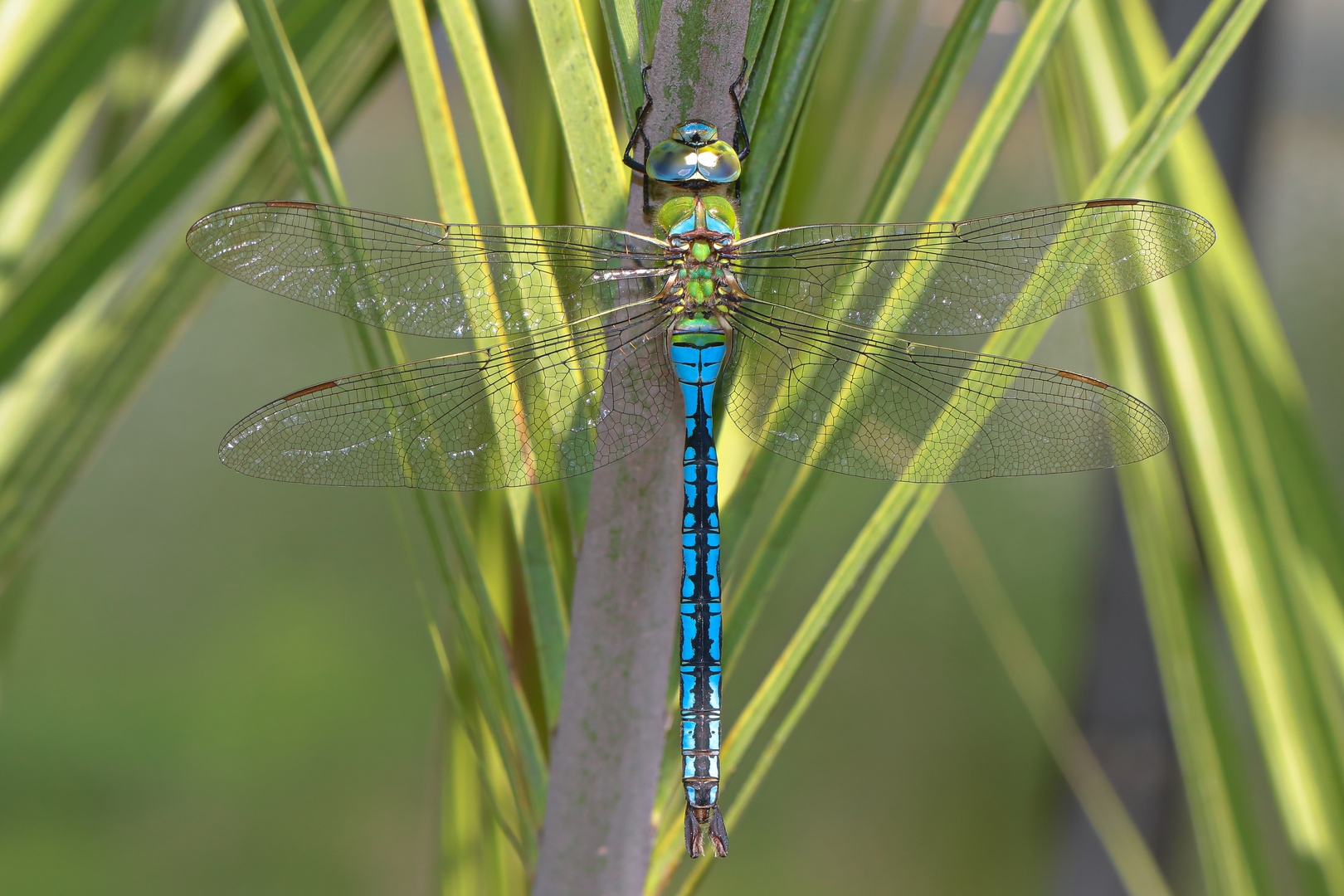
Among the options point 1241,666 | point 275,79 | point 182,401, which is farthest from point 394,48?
point 182,401

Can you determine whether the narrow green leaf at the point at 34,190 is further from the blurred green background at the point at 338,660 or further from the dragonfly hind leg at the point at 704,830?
the blurred green background at the point at 338,660

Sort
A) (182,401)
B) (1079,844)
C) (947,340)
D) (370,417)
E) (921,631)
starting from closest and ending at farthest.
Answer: (370,417), (947,340), (182,401), (1079,844), (921,631)

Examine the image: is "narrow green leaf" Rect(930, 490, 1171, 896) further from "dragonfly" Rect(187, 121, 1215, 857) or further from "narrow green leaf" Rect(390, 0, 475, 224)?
"narrow green leaf" Rect(390, 0, 475, 224)

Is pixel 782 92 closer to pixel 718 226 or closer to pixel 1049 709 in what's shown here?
pixel 718 226

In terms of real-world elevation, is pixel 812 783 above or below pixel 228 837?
above

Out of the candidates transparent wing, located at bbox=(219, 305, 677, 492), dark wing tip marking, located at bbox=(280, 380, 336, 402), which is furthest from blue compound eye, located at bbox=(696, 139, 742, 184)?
dark wing tip marking, located at bbox=(280, 380, 336, 402)

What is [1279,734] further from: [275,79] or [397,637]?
[397,637]

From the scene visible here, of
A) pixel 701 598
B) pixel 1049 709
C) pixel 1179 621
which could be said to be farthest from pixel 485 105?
pixel 1049 709
